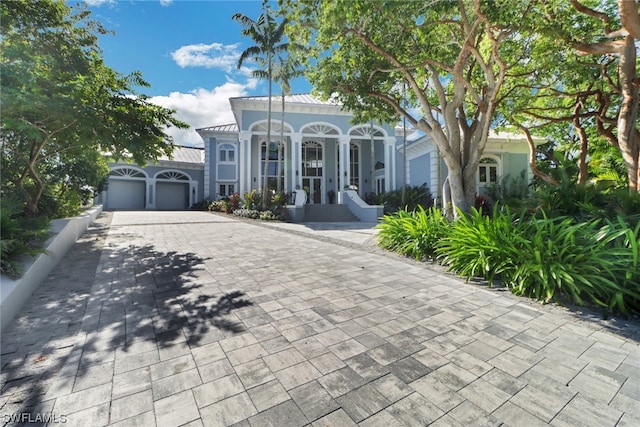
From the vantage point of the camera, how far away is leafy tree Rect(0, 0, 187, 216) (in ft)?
15.3

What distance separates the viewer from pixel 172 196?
26703mm

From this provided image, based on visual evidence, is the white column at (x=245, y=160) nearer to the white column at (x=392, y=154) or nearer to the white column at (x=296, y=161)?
the white column at (x=296, y=161)

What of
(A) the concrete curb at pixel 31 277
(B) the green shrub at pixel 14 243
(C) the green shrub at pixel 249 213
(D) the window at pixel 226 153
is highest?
(D) the window at pixel 226 153

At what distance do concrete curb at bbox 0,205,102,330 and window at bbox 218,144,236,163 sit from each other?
1896 cm

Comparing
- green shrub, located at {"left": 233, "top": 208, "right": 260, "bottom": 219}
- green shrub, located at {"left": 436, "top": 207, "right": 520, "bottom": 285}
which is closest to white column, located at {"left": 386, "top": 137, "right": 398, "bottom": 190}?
green shrub, located at {"left": 233, "top": 208, "right": 260, "bottom": 219}

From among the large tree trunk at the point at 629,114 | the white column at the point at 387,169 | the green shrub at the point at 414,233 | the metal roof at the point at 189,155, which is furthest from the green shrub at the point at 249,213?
the metal roof at the point at 189,155

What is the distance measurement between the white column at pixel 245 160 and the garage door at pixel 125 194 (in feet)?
42.8

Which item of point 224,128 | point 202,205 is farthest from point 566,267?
point 224,128

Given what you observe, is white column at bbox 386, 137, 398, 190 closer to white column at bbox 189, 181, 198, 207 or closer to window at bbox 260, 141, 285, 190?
window at bbox 260, 141, 285, 190

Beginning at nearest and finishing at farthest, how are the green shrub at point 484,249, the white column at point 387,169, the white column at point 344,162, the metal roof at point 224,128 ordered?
1. the green shrub at point 484,249
2. the white column at point 344,162
3. the white column at point 387,169
4. the metal roof at point 224,128

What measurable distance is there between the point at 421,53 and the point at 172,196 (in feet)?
85.1

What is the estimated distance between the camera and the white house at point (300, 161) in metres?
17.0

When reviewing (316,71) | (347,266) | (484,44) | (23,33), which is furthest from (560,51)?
(23,33)

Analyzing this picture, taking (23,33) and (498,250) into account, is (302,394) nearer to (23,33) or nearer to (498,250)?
(498,250)
